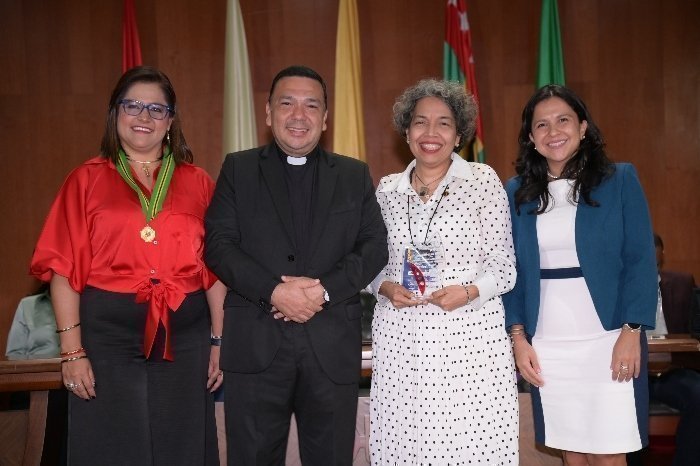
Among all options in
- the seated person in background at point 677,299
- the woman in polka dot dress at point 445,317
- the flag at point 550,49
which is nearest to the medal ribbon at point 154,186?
the woman in polka dot dress at point 445,317

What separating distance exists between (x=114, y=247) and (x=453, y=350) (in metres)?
1.30

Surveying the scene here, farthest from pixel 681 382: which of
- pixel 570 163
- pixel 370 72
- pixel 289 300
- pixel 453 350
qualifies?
pixel 370 72

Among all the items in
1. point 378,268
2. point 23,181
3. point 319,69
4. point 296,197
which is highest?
point 319,69

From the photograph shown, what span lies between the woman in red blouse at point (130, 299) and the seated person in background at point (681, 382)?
2431 millimetres

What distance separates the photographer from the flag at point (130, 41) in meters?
5.24

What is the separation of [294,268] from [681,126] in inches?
173

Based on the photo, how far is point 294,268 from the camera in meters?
2.32

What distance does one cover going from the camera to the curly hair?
8.72 feet

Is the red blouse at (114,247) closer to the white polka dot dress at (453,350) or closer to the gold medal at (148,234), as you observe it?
the gold medal at (148,234)

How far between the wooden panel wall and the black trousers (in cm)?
345

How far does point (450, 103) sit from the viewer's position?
2650mm

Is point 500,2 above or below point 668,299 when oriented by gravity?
above

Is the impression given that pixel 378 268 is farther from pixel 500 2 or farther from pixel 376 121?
pixel 500 2

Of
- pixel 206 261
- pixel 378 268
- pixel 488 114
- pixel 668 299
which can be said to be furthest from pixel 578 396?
pixel 488 114
